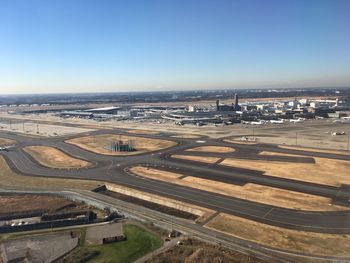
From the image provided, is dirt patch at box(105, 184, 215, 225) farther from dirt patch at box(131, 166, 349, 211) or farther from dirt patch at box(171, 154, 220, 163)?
dirt patch at box(171, 154, 220, 163)

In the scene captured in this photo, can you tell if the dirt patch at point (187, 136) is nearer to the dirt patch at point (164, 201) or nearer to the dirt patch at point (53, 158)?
the dirt patch at point (53, 158)

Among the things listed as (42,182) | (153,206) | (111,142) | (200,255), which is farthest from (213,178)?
(111,142)

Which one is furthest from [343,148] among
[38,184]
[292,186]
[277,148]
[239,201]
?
[38,184]

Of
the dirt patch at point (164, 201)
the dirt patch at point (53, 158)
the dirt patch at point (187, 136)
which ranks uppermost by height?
the dirt patch at point (187, 136)

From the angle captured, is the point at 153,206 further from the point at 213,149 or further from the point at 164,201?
the point at 213,149

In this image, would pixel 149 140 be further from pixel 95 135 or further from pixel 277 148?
pixel 277 148

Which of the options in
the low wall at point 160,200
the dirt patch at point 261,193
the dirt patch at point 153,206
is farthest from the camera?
the dirt patch at point 261,193

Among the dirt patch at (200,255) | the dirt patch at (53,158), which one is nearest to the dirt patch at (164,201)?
the dirt patch at (200,255)
